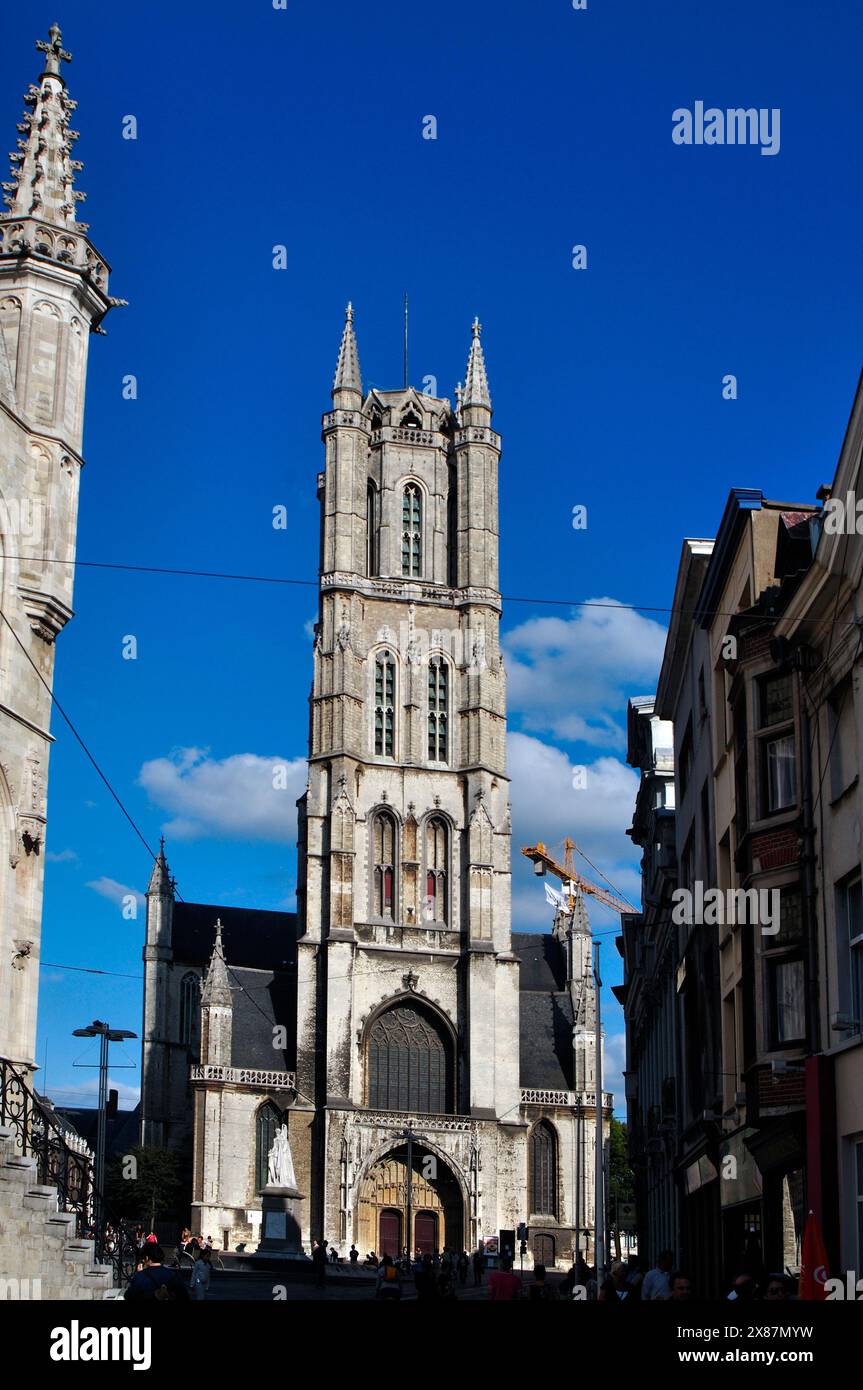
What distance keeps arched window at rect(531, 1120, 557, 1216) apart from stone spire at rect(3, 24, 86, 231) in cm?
6285

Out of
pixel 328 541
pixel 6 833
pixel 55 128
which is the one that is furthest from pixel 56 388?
pixel 328 541

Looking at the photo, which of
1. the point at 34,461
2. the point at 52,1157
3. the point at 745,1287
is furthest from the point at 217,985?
the point at 745,1287

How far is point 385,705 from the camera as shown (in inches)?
3211

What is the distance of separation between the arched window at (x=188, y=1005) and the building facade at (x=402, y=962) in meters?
2.54

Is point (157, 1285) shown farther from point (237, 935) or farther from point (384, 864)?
point (237, 935)

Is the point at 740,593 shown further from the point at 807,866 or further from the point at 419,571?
the point at 419,571

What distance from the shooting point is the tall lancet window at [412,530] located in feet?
281

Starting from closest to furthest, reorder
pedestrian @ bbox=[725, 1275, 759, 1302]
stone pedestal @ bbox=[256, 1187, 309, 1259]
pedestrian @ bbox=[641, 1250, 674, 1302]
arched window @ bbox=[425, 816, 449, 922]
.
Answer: pedestrian @ bbox=[725, 1275, 759, 1302]
pedestrian @ bbox=[641, 1250, 674, 1302]
stone pedestal @ bbox=[256, 1187, 309, 1259]
arched window @ bbox=[425, 816, 449, 922]

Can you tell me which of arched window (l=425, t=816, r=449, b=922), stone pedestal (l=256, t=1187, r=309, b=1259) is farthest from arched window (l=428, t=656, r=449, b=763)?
stone pedestal (l=256, t=1187, r=309, b=1259)

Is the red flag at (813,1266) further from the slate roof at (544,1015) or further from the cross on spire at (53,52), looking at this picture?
the slate roof at (544,1015)

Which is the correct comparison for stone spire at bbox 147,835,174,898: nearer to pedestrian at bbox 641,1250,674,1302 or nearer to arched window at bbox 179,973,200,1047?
arched window at bbox 179,973,200,1047

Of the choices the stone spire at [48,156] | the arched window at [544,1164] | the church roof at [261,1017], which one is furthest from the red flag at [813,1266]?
the arched window at [544,1164]

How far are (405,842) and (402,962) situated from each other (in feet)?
17.9

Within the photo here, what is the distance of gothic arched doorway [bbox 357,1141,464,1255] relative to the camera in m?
74.8
